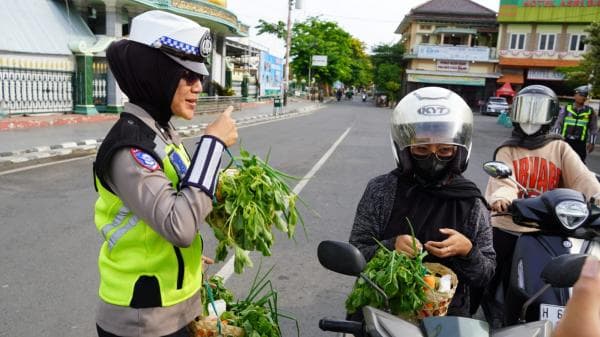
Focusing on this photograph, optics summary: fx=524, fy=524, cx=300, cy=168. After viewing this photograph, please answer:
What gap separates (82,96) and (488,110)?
33.0 m

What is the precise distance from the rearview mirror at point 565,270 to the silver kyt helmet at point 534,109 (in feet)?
5.88

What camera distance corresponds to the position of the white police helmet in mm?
1633

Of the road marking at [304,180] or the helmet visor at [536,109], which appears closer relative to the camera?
the helmet visor at [536,109]

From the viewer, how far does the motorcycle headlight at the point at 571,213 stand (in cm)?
233

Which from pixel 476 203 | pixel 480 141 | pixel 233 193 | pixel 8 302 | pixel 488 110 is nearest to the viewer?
pixel 233 193

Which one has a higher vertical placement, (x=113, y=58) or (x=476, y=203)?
(x=113, y=58)

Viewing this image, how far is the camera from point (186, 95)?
175 cm

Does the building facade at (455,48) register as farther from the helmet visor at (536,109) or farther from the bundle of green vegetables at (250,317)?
the bundle of green vegetables at (250,317)

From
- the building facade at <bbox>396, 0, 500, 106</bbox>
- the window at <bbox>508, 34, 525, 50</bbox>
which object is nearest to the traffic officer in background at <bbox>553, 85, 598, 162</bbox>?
the building facade at <bbox>396, 0, 500, 106</bbox>

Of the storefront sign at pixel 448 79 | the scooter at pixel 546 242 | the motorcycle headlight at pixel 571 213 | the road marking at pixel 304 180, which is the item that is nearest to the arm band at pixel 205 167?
the road marking at pixel 304 180

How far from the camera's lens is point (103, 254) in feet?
5.73

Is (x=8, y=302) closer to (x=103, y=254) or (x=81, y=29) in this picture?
(x=103, y=254)

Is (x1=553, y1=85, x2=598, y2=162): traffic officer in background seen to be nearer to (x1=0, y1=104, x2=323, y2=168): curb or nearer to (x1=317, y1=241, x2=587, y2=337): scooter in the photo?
(x1=0, y1=104, x2=323, y2=168): curb

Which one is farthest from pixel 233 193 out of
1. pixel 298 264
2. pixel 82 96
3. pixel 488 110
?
pixel 488 110
